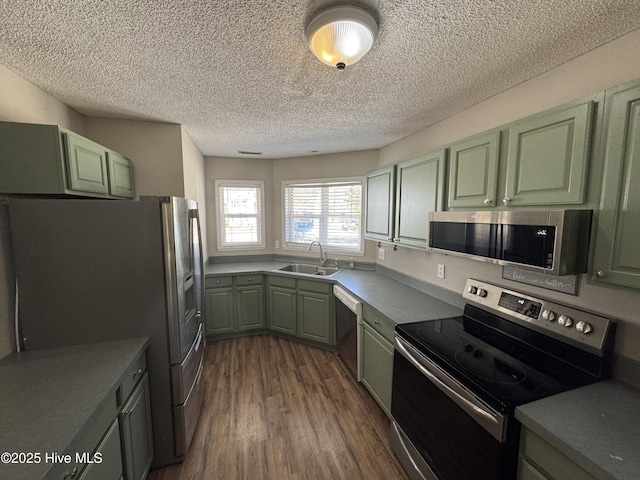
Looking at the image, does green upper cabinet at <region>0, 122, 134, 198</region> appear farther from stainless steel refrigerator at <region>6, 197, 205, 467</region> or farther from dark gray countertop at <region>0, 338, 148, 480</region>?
dark gray countertop at <region>0, 338, 148, 480</region>

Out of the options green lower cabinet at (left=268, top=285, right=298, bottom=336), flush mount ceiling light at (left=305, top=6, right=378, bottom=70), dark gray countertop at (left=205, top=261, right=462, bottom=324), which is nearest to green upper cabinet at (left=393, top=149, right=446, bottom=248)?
dark gray countertop at (left=205, top=261, right=462, bottom=324)

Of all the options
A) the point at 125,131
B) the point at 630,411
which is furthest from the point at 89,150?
the point at 630,411

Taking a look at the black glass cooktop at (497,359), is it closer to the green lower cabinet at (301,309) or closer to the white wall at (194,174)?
the green lower cabinet at (301,309)

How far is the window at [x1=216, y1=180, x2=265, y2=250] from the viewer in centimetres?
390

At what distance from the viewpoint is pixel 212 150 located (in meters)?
3.45

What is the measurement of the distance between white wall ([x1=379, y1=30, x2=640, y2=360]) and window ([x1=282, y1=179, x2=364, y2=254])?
123 cm

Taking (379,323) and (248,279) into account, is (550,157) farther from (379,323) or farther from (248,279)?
(248,279)

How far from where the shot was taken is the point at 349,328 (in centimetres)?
266

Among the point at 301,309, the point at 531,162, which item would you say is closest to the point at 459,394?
the point at 531,162

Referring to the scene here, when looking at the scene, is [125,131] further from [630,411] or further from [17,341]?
[630,411]

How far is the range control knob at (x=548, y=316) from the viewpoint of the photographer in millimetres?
1387

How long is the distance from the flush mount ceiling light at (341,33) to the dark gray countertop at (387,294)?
1.59 m

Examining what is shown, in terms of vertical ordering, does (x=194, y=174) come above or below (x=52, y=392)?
above

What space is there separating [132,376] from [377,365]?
166 centimetres
